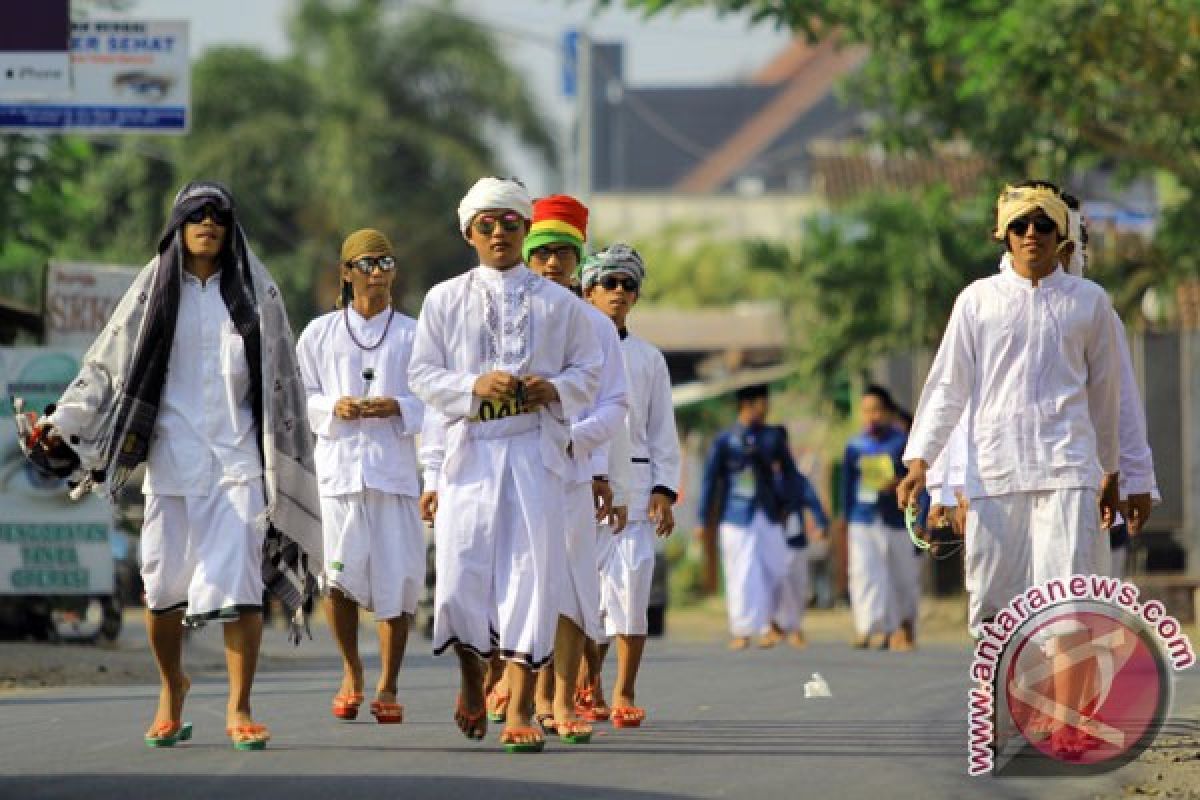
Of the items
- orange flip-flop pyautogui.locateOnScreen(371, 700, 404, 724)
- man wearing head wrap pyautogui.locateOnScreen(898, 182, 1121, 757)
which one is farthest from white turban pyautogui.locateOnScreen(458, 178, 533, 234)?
orange flip-flop pyautogui.locateOnScreen(371, 700, 404, 724)

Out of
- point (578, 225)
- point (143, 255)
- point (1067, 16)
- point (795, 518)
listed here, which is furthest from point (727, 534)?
point (143, 255)

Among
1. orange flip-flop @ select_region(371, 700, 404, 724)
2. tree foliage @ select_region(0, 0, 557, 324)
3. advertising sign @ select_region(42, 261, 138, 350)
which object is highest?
tree foliage @ select_region(0, 0, 557, 324)

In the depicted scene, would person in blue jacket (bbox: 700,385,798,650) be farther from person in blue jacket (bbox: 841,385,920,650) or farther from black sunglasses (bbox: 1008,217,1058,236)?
black sunglasses (bbox: 1008,217,1058,236)

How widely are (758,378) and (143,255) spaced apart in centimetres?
1562

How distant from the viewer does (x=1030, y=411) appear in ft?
33.9

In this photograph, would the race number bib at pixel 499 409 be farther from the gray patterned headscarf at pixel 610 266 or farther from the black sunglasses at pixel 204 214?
the gray patterned headscarf at pixel 610 266

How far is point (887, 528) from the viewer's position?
22266mm

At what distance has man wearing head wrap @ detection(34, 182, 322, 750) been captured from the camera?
35.1 ft

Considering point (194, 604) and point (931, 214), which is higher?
point (931, 214)

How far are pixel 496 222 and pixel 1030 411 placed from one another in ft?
7.10

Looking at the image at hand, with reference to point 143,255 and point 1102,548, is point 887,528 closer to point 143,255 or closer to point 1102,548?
point 1102,548

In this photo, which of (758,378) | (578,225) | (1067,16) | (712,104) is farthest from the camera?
(712,104)

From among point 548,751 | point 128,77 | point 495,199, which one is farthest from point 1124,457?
point 128,77

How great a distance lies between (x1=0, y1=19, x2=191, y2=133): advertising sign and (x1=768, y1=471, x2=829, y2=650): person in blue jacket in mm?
5584
